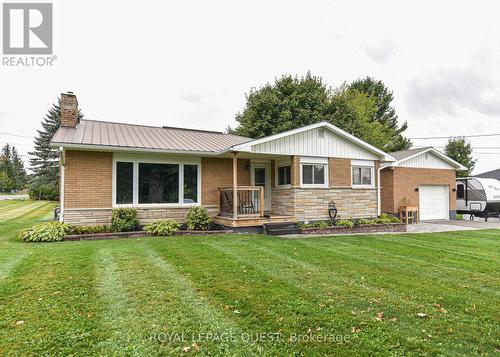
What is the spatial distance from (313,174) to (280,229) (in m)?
2.78

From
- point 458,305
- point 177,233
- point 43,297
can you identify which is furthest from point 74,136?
point 458,305

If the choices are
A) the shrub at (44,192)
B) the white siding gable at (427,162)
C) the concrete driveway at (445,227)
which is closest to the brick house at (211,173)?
the concrete driveway at (445,227)

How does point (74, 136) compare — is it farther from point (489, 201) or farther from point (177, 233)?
point (489, 201)

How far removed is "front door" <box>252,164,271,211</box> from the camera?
→ 1333 centimetres

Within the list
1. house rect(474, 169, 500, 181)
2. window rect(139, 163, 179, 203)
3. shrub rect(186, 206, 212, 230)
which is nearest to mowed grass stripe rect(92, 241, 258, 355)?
shrub rect(186, 206, 212, 230)

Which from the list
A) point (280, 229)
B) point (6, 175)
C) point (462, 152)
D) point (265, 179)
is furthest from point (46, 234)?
point (6, 175)

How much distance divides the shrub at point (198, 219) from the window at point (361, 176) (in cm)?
661

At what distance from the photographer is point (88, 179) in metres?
10.1

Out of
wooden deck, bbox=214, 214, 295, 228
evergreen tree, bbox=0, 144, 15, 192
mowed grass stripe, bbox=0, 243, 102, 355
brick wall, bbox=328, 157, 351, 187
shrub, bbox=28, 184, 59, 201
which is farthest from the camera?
evergreen tree, bbox=0, 144, 15, 192

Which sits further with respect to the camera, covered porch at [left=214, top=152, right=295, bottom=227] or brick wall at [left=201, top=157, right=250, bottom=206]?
brick wall at [left=201, top=157, right=250, bottom=206]

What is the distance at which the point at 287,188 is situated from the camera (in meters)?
12.3

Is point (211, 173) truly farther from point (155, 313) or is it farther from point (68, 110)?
point (155, 313)

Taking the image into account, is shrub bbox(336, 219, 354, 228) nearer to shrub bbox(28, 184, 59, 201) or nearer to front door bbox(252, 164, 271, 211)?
front door bbox(252, 164, 271, 211)

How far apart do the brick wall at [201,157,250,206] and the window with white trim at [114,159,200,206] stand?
0.26 meters
